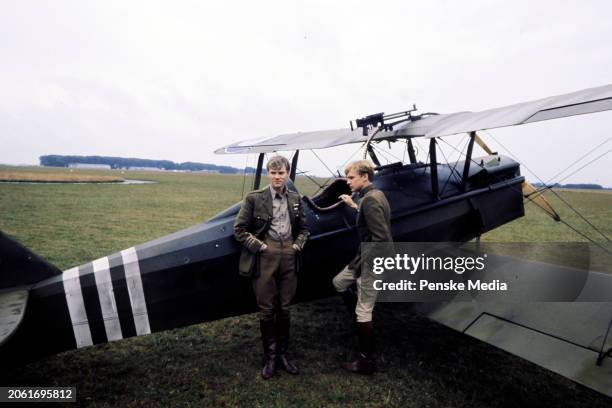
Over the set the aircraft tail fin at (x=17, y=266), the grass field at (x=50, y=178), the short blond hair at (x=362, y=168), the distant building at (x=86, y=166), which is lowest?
the aircraft tail fin at (x=17, y=266)

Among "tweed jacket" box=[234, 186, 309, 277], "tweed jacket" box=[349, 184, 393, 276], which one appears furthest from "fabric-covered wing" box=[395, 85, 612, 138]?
"tweed jacket" box=[234, 186, 309, 277]

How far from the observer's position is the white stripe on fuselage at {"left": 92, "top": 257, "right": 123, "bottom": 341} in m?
3.26

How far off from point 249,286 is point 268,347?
59cm

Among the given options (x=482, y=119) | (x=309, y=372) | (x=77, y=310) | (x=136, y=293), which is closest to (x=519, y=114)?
(x=482, y=119)

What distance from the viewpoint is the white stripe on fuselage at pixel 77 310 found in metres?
3.18

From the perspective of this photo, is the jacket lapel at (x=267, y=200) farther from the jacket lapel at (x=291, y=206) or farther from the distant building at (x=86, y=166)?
the distant building at (x=86, y=166)

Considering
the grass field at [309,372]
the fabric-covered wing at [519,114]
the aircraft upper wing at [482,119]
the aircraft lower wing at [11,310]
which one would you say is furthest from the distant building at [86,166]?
the fabric-covered wing at [519,114]

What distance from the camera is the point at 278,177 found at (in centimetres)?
342

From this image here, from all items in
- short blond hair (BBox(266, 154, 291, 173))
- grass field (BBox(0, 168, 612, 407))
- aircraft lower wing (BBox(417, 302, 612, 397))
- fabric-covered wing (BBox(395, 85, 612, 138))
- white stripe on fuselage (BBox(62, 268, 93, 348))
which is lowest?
grass field (BBox(0, 168, 612, 407))

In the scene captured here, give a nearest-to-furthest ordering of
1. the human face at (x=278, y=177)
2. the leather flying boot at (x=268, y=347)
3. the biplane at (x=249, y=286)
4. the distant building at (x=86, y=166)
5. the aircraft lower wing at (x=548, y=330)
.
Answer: the aircraft lower wing at (x=548, y=330) → the biplane at (x=249, y=286) → the human face at (x=278, y=177) → the leather flying boot at (x=268, y=347) → the distant building at (x=86, y=166)

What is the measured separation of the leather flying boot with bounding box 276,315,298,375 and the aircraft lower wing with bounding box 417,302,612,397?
1.44 m

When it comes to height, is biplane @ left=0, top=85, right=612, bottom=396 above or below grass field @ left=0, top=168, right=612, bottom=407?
above

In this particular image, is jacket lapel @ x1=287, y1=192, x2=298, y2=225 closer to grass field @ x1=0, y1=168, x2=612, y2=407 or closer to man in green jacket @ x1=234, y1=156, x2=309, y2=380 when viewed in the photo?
man in green jacket @ x1=234, y1=156, x2=309, y2=380

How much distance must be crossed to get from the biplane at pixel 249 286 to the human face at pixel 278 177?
0.33 m
